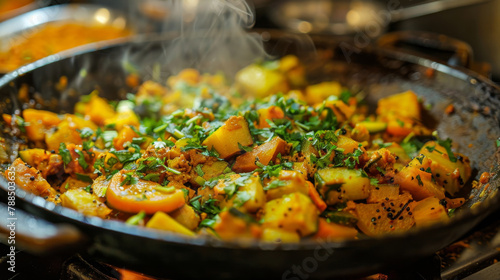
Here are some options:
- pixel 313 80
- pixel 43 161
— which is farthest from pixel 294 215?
pixel 313 80

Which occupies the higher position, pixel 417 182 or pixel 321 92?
pixel 321 92

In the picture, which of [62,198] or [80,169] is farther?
[80,169]

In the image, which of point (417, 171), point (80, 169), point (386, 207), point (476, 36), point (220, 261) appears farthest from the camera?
point (476, 36)

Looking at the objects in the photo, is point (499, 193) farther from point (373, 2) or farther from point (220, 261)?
point (373, 2)

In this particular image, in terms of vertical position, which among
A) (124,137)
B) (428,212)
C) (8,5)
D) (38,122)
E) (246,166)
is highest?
(8,5)

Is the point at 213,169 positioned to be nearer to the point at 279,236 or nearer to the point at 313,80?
the point at 279,236

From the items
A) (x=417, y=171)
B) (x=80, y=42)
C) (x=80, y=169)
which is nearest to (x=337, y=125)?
(x=417, y=171)
